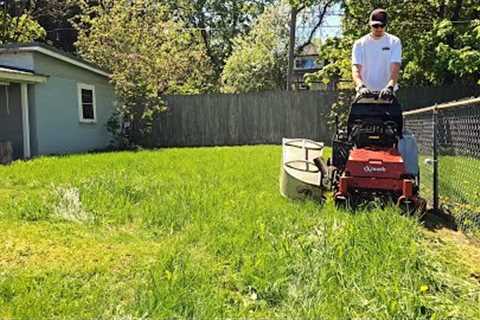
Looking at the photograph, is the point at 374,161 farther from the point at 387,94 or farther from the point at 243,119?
the point at 243,119

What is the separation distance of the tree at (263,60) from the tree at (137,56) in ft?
17.2

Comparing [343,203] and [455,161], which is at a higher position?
[455,161]

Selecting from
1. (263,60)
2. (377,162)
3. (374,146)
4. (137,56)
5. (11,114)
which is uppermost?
(263,60)

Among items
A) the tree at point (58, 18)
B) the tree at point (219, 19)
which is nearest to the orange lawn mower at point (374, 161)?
the tree at point (58, 18)

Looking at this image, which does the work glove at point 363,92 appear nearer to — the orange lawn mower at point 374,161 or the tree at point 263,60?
the orange lawn mower at point 374,161

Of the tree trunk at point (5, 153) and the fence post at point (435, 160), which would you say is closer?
the fence post at point (435, 160)

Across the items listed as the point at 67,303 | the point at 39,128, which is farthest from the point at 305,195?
the point at 39,128

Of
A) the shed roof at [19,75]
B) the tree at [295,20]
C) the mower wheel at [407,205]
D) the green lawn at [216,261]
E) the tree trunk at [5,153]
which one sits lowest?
the green lawn at [216,261]

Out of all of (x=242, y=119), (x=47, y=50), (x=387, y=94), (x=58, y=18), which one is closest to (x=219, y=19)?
(x=58, y=18)

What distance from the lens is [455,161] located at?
605 centimetres

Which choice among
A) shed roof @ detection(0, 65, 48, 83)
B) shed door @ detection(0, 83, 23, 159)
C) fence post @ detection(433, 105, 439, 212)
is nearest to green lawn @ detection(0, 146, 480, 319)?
fence post @ detection(433, 105, 439, 212)

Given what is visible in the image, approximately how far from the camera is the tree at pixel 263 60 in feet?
82.7

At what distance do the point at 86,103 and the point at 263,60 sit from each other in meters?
12.7

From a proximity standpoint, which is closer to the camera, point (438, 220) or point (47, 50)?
point (438, 220)
